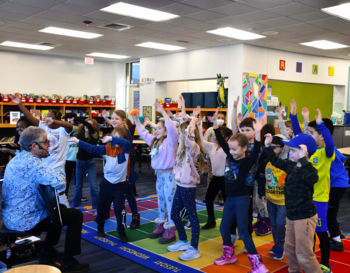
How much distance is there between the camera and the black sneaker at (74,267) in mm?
3176

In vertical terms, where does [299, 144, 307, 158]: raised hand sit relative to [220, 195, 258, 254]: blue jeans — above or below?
above

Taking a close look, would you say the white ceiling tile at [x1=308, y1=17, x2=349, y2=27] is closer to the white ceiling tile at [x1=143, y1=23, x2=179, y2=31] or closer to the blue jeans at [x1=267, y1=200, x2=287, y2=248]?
the white ceiling tile at [x1=143, y1=23, x2=179, y2=31]

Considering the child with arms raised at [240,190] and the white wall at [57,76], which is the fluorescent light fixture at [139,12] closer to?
the child with arms raised at [240,190]

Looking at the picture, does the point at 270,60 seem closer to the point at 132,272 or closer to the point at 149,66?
the point at 149,66

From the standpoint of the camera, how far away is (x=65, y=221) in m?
3.09

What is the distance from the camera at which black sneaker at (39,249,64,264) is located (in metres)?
3.39

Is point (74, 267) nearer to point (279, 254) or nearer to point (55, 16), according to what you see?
point (279, 254)

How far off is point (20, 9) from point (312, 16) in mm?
5172

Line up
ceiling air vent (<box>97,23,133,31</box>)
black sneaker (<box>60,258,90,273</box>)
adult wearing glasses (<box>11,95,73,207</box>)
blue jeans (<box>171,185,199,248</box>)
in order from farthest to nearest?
ceiling air vent (<box>97,23,133,31</box>) < adult wearing glasses (<box>11,95,73,207</box>) < blue jeans (<box>171,185,199,248</box>) < black sneaker (<box>60,258,90,273</box>)

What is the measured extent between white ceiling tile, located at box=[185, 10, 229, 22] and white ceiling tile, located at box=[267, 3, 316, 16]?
0.89 metres

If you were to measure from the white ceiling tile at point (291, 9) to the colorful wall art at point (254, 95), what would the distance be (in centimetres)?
258

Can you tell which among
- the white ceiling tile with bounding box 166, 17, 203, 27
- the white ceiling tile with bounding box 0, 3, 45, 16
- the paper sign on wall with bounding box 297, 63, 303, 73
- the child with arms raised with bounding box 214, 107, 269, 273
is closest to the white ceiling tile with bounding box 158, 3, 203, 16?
the white ceiling tile with bounding box 166, 17, 203, 27

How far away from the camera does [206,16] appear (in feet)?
20.1

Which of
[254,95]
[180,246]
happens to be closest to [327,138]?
[180,246]
